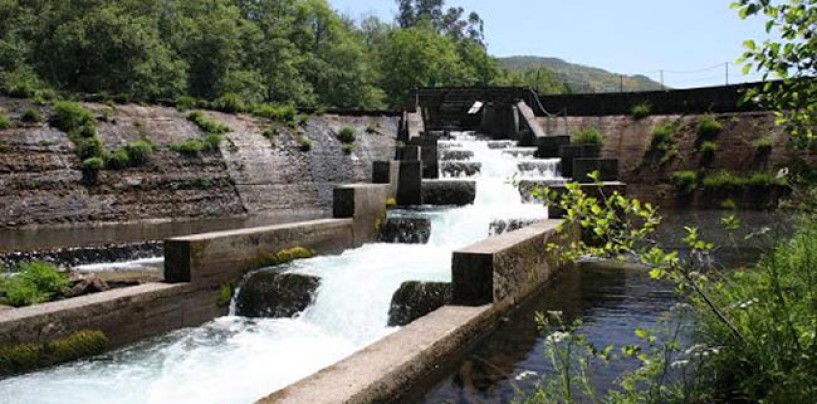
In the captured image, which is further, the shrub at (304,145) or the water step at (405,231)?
the shrub at (304,145)

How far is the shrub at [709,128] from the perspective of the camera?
798 inches

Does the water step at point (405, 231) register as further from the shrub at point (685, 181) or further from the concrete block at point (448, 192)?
the shrub at point (685, 181)

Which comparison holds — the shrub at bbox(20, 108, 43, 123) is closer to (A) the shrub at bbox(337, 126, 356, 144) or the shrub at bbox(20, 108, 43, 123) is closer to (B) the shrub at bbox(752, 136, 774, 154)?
(A) the shrub at bbox(337, 126, 356, 144)

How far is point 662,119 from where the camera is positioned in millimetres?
22359

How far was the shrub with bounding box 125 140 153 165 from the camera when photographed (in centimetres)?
1736

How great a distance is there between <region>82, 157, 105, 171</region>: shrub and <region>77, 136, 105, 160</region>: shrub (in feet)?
→ 0.84

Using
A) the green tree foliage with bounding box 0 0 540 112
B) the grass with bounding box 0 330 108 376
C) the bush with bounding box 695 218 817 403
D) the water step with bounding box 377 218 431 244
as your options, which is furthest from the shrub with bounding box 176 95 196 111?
the bush with bounding box 695 218 817 403

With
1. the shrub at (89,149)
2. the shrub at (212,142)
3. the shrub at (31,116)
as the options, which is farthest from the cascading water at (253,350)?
the shrub at (31,116)

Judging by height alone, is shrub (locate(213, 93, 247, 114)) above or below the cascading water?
above

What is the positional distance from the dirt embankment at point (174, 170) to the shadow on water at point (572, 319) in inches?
416

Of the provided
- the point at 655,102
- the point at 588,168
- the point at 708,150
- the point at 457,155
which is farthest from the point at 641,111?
the point at 588,168

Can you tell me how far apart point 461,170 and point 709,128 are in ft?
25.2

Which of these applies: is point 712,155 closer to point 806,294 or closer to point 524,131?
point 524,131

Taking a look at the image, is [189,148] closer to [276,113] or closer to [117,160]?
[117,160]
